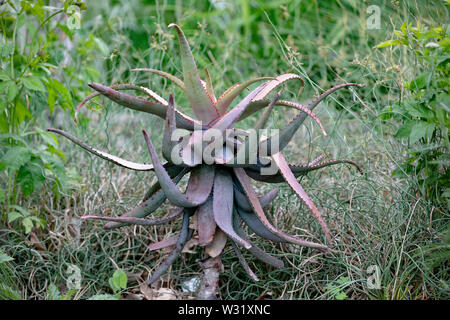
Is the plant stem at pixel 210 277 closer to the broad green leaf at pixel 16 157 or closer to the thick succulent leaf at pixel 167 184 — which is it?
the thick succulent leaf at pixel 167 184

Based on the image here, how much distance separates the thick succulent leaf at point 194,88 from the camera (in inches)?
51.7

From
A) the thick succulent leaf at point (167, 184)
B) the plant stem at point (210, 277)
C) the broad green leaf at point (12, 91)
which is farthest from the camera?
the broad green leaf at point (12, 91)

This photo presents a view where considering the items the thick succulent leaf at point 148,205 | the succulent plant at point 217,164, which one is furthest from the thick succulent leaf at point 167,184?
the thick succulent leaf at point 148,205

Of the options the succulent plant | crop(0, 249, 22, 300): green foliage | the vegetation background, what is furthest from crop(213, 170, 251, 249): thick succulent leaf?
crop(0, 249, 22, 300): green foliage

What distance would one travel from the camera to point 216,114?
1.37 metres

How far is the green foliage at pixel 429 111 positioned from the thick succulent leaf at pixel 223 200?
0.52 metres

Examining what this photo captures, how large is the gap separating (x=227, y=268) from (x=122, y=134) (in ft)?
3.95

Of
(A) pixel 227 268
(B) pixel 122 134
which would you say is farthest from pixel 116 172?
(A) pixel 227 268

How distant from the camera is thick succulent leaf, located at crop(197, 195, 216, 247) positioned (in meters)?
1.29

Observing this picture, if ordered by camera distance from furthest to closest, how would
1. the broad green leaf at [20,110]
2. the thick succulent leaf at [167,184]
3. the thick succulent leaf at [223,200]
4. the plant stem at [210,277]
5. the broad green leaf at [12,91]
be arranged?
the broad green leaf at [20,110] → the broad green leaf at [12,91] → the plant stem at [210,277] → the thick succulent leaf at [223,200] → the thick succulent leaf at [167,184]

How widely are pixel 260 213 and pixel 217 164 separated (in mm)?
176

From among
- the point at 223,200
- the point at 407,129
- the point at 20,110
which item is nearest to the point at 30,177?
the point at 20,110

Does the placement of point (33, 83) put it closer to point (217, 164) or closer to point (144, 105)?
point (144, 105)

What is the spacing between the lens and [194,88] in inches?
52.4
